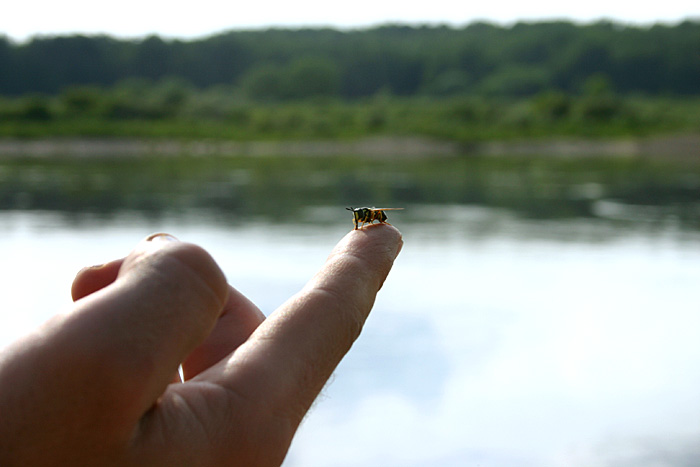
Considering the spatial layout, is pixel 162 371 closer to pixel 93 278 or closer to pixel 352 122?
pixel 93 278

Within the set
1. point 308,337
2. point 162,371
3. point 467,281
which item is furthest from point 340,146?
point 162,371

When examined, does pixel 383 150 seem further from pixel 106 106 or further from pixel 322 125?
pixel 106 106

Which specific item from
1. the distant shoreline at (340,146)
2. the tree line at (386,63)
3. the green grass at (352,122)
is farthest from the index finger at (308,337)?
→ the tree line at (386,63)

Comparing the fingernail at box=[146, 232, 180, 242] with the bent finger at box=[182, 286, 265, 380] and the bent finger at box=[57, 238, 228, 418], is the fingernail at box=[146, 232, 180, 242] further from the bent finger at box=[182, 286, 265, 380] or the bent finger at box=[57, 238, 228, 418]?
the bent finger at box=[182, 286, 265, 380]

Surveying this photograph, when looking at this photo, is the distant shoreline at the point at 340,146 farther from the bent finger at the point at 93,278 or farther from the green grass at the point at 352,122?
the bent finger at the point at 93,278

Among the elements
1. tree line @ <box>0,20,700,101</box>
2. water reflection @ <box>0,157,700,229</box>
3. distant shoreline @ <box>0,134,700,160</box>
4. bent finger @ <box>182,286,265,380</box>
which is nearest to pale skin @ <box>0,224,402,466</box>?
bent finger @ <box>182,286,265,380</box>

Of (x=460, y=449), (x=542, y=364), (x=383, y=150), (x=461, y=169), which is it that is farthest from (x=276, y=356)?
(x=383, y=150)
